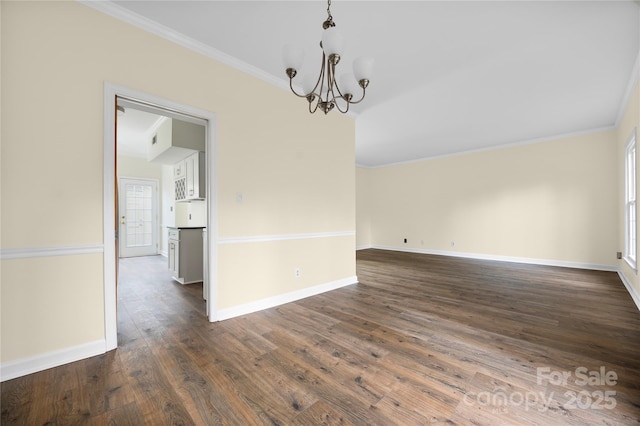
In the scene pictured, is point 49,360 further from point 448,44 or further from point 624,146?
point 624,146

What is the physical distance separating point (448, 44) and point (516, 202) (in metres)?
4.78

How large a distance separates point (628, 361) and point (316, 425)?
7.75ft

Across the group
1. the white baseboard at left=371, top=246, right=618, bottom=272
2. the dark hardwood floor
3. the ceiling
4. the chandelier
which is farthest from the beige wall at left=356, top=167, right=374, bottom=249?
the chandelier

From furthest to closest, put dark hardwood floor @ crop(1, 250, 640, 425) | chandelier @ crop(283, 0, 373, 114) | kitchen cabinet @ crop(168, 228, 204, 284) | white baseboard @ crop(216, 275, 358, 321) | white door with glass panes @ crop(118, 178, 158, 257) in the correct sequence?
white door with glass panes @ crop(118, 178, 158, 257)
kitchen cabinet @ crop(168, 228, 204, 284)
white baseboard @ crop(216, 275, 358, 321)
chandelier @ crop(283, 0, 373, 114)
dark hardwood floor @ crop(1, 250, 640, 425)

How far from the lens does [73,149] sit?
1.93m

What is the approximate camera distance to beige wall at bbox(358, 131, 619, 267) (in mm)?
4867

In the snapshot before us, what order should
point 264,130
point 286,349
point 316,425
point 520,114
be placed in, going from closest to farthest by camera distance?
point 316,425 < point 286,349 < point 264,130 < point 520,114

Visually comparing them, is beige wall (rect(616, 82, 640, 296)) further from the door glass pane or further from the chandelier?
the door glass pane

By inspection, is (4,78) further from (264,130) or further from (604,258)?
(604,258)

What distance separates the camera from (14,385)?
5.36 feet

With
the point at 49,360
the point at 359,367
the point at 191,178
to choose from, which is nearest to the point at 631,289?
the point at 359,367

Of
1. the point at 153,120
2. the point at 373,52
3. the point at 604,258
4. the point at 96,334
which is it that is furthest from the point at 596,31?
the point at 153,120

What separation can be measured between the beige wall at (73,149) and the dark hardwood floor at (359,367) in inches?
14.9

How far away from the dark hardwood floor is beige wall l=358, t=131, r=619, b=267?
93.1 inches
